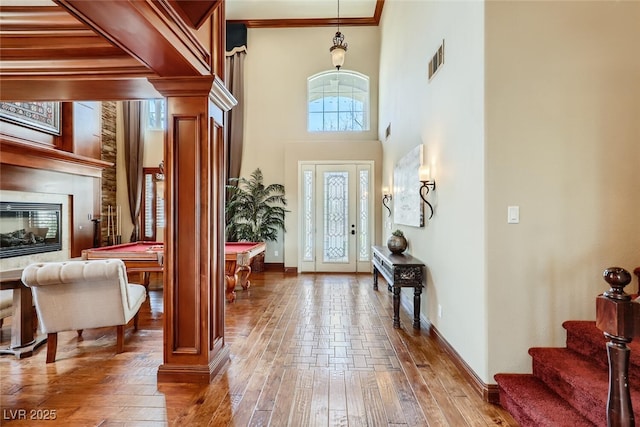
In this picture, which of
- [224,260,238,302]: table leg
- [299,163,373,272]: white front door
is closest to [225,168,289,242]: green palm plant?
[299,163,373,272]: white front door

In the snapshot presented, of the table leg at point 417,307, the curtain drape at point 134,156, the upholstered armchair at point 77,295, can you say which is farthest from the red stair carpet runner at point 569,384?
the curtain drape at point 134,156

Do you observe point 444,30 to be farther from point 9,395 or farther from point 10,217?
point 10,217

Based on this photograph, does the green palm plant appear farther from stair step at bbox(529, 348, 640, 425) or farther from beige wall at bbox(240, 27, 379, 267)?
stair step at bbox(529, 348, 640, 425)

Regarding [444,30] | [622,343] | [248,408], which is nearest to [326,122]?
[444,30]

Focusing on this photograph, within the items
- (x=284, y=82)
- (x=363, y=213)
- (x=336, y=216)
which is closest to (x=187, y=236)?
(x=336, y=216)

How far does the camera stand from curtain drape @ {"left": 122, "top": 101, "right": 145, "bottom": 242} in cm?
772

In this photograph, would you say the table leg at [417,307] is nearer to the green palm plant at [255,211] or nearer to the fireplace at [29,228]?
the green palm plant at [255,211]

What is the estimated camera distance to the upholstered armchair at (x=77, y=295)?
2848 millimetres

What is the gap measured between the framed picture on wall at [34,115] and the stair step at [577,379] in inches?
261

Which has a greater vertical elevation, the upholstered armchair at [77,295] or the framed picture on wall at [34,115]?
the framed picture on wall at [34,115]

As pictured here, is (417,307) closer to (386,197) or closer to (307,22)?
(386,197)

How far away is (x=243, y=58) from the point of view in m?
7.91

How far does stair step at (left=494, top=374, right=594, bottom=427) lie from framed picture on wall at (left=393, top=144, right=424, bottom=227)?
1.97 m

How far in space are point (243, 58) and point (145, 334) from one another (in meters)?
6.72
